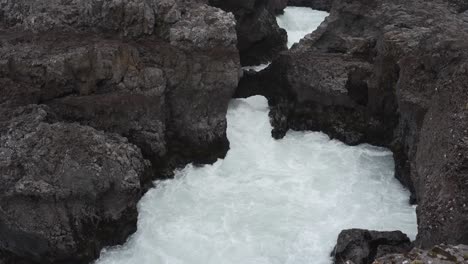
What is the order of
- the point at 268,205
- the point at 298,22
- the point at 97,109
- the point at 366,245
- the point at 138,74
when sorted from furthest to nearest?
the point at 298,22
the point at 138,74
the point at 97,109
the point at 268,205
the point at 366,245

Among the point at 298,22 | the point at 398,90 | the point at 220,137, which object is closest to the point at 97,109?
the point at 220,137

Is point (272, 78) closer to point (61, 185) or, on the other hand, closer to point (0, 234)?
point (61, 185)

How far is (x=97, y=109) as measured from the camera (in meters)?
21.9

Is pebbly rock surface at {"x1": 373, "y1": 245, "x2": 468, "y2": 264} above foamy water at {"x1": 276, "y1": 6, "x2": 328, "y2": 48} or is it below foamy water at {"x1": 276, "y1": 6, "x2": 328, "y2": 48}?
above

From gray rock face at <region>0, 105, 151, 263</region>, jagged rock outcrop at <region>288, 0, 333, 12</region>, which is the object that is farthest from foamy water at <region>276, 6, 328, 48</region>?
gray rock face at <region>0, 105, 151, 263</region>

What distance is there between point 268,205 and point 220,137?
5.10 meters

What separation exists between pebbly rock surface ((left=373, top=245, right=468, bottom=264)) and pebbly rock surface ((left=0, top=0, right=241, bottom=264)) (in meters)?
10.6

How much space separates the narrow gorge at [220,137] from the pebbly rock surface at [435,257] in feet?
0.86

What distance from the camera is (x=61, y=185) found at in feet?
60.0

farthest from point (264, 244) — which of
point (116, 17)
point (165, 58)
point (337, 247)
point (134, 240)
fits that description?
point (116, 17)

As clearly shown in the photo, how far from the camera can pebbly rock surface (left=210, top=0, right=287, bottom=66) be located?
3510 centimetres

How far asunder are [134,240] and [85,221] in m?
2.06

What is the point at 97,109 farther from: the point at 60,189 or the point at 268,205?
the point at 268,205

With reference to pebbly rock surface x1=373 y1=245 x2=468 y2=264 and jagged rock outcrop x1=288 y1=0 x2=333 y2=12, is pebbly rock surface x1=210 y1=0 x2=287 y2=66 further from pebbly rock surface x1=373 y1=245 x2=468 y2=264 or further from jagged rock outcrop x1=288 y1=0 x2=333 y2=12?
pebbly rock surface x1=373 y1=245 x2=468 y2=264
